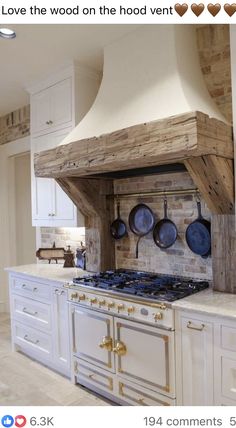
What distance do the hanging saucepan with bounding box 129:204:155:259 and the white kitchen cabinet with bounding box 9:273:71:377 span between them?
0.85 m

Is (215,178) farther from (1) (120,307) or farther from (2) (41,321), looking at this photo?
(2) (41,321)

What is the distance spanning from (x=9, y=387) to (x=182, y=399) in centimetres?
Result: 152

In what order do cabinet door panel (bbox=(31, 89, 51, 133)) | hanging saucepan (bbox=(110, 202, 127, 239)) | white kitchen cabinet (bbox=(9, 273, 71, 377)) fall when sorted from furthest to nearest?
cabinet door panel (bbox=(31, 89, 51, 133)), hanging saucepan (bbox=(110, 202, 127, 239)), white kitchen cabinet (bbox=(9, 273, 71, 377))

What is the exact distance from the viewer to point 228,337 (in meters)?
1.82

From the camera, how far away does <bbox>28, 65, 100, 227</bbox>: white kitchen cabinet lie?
10.3ft

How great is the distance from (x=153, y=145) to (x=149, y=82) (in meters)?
0.68

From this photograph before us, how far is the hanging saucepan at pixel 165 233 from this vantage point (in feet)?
8.92

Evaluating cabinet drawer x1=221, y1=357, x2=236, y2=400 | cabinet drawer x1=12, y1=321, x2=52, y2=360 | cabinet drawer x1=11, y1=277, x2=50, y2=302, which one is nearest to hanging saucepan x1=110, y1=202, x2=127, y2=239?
cabinet drawer x1=11, y1=277, x2=50, y2=302

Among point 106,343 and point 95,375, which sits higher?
point 106,343

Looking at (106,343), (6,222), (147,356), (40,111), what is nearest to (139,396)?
(147,356)

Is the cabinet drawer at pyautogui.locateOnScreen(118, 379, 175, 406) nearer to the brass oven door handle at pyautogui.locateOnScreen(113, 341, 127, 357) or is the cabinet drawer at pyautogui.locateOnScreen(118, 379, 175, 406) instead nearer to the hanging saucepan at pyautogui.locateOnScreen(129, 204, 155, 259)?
the brass oven door handle at pyautogui.locateOnScreen(113, 341, 127, 357)

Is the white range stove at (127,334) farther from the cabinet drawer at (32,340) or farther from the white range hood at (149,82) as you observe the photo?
the white range hood at (149,82)
